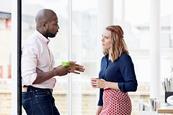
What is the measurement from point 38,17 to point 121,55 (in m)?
0.68

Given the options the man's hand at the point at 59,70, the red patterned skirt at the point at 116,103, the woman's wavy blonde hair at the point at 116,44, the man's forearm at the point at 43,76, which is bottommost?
the red patterned skirt at the point at 116,103

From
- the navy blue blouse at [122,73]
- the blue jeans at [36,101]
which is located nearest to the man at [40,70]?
the blue jeans at [36,101]

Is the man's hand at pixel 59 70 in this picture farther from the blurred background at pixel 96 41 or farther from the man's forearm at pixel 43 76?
the blurred background at pixel 96 41

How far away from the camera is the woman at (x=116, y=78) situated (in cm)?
278

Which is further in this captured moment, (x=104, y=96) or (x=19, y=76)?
(x=104, y=96)

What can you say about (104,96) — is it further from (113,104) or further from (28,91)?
(28,91)

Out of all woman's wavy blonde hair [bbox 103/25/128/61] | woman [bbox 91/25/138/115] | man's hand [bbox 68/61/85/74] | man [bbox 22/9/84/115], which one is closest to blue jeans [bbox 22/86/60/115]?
man [bbox 22/9/84/115]

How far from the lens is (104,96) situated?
2.91 m

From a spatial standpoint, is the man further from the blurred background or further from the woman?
the blurred background

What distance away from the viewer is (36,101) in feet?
8.48

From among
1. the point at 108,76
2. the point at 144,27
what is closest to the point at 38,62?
the point at 108,76

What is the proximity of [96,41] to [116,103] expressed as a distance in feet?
5.36

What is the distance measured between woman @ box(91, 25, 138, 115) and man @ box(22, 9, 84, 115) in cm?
36

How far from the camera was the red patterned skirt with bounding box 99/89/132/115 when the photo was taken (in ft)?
9.33
